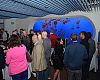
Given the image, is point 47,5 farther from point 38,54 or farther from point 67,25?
point 67,25

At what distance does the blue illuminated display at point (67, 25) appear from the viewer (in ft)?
30.8

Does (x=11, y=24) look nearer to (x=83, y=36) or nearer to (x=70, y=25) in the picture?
(x=70, y=25)

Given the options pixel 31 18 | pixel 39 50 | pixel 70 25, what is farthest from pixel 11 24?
pixel 39 50

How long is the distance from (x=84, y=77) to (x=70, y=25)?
4.34 m

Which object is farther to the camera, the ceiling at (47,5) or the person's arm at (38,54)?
the ceiling at (47,5)

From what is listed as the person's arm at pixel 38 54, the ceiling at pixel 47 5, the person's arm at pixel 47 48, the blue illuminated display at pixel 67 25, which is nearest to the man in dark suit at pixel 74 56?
the person's arm at pixel 38 54

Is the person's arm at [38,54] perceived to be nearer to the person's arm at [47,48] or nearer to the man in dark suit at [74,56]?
the man in dark suit at [74,56]

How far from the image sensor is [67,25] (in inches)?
401

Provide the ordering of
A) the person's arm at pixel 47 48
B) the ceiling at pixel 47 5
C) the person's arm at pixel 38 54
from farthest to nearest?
the ceiling at pixel 47 5, the person's arm at pixel 47 48, the person's arm at pixel 38 54

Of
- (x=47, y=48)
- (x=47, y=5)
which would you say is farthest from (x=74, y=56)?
(x=47, y=5)

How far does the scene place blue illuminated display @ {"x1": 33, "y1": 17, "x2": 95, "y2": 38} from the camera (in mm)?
9375

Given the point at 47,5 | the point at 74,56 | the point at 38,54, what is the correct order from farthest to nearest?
the point at 47,5, the point at 38,54, the point at 74,56

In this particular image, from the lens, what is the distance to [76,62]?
4.27m

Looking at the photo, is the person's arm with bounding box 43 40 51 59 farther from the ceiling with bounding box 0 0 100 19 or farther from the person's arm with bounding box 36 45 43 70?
the ceiling with bounding box 0 0 100 19
